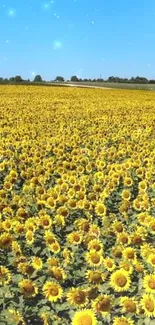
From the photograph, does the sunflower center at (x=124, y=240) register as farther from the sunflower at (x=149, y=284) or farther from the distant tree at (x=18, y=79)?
the distant tree at (x=18, y=79)

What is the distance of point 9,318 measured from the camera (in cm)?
424

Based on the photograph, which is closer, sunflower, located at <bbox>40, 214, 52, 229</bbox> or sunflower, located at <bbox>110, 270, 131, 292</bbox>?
sunflower, located at <bbox>110, 270, 131, 292</bbox>

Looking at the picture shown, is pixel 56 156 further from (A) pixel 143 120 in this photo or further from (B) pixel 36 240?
(A) pixel 143 120

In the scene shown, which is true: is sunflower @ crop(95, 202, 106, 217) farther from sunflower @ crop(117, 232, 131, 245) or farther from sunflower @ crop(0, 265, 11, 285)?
sunflower @ crop(0, 265, 11, 285)

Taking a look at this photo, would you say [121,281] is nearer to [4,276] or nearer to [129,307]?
[129,307]

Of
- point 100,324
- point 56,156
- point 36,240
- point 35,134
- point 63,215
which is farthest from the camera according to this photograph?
point 35,134

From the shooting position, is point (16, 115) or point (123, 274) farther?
point (16, 115)

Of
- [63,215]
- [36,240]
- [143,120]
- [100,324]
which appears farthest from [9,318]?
[143,120]

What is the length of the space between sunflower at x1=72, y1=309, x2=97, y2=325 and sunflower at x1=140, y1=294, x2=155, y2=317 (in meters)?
0.47

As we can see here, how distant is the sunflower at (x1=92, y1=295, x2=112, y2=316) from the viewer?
13.5 feet

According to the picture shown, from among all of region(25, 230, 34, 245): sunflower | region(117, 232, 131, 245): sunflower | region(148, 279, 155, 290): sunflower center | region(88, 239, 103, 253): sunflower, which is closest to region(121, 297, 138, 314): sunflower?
region(148, 279, 155, 290): sunflower center

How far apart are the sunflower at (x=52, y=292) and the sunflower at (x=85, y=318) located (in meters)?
0.46

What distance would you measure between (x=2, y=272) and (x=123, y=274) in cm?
113

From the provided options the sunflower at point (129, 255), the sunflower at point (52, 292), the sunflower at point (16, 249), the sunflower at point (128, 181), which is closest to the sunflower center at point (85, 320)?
the sunflower at point (52, 292)
